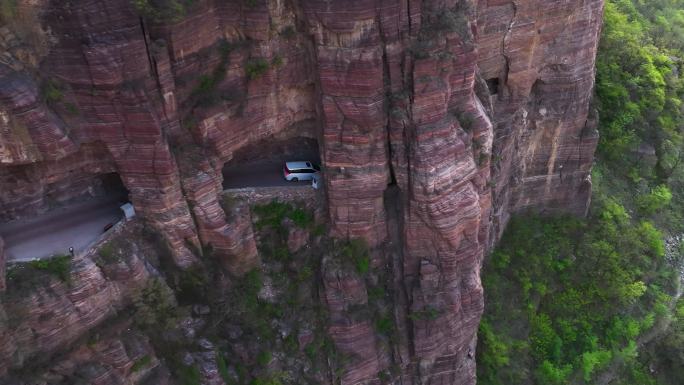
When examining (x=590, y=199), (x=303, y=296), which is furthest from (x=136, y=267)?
(x=590, y=199)

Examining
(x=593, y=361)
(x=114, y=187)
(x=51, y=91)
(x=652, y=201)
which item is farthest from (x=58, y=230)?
(x=652, y=201)

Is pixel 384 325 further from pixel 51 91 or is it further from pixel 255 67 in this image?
pixel 51 91

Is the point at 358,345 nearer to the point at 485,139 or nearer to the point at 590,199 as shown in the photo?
the point at 485,139

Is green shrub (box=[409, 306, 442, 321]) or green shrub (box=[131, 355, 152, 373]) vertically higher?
green shrub (box=[131, 355, 152, 373])

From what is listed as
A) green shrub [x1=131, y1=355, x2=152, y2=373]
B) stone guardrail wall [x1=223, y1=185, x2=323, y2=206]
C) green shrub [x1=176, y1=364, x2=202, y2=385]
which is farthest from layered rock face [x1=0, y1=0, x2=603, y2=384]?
green shrub [x1=176, y1=364, x2=202, y2=385]

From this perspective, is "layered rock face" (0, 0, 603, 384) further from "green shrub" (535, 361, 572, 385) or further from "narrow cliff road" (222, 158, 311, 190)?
"green shrub" (535, 361, 572, 385)

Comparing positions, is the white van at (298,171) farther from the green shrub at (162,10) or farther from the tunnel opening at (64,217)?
the green shrub at (162,10)
